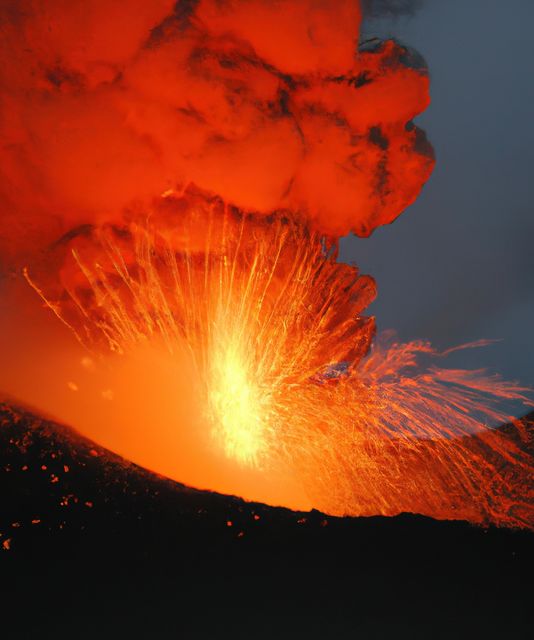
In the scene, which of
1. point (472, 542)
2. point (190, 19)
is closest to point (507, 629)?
point (472, 542)

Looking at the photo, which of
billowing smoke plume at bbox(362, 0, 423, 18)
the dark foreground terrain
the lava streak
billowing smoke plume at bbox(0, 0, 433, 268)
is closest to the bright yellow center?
the lava streak

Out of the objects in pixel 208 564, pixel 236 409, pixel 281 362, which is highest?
pixel 281 362

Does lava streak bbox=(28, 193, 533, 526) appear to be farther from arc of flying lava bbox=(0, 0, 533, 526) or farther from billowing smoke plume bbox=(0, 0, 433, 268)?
billowing smoke plume bbox=(0, 0, 433, 268)

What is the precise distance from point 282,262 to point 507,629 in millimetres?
4244

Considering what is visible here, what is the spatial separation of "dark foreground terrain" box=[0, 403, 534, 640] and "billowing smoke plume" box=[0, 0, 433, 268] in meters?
2.87

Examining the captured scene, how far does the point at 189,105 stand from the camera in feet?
17.2

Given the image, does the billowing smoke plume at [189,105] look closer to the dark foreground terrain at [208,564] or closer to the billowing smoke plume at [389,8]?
the billowing smoke plume at [389,8]

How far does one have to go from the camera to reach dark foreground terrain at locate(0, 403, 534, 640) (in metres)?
2.69

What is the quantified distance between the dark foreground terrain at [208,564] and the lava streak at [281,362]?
1242 millimetres

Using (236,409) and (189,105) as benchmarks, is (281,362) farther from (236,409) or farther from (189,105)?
(189,105)

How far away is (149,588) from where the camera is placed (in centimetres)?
283

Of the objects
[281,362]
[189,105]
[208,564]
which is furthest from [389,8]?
[208,564]

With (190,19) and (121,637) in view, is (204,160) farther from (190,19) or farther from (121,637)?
(121,637)

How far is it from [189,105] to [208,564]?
437 cm
